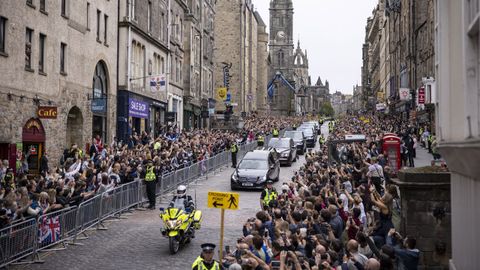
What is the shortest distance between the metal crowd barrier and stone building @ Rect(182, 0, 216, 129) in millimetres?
26359

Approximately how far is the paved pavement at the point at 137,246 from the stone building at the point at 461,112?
650cm

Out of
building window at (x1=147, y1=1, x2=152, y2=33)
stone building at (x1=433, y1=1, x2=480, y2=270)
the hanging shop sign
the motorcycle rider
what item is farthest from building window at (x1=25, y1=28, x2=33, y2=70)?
stone building at (x1=433, y1=1, x2=480, y2=270)

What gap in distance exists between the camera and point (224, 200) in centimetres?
1184

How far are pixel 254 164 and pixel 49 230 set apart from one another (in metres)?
13.6

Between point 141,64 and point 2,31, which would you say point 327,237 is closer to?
point 2,31

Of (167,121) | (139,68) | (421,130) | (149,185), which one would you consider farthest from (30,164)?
(421,130)

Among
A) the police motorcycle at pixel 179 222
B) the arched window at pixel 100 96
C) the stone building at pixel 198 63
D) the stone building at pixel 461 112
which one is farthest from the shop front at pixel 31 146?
the stone building at pixel 198 63

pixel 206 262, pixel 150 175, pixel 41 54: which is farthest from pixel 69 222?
pixel 41 54

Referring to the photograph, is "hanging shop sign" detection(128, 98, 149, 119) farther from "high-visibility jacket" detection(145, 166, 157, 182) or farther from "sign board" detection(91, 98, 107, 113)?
"high-visibility jacket" detection(145, 166, 157, 182)

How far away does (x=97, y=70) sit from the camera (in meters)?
30.3

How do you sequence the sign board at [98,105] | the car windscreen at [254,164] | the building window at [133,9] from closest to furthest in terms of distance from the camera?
the car windscreen at [254,164] → the sign board at [98,105] → the building window at [133,9]

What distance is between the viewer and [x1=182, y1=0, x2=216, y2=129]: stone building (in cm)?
4900

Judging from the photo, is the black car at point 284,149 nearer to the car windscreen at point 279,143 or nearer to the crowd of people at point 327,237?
the car windscreen at point 279,143

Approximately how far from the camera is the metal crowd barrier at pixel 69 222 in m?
12.1
